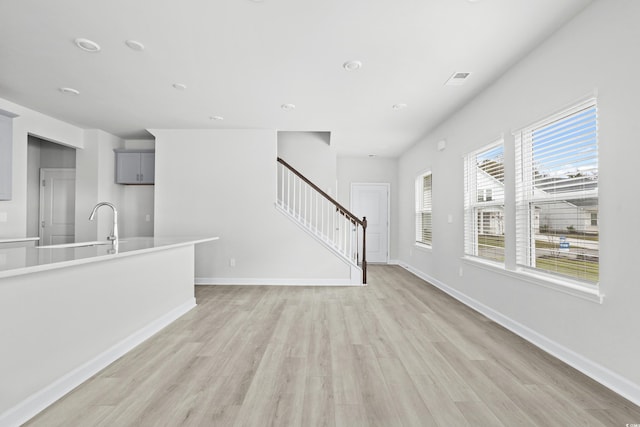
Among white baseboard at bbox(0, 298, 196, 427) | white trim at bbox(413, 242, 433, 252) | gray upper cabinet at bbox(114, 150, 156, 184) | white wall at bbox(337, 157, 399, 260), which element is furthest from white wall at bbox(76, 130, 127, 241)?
white trim at bbox(413, 242, 433, 252)

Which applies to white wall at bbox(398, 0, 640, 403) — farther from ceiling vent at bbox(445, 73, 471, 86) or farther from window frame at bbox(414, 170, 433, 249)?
window frame at bbox(414, 170, 433, 249)

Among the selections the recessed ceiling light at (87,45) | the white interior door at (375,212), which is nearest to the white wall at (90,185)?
the recessed ceiling light at (87,45)

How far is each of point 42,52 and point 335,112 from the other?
322 centimetres

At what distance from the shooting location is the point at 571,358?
2309mm

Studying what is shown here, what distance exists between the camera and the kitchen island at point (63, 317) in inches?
64.2

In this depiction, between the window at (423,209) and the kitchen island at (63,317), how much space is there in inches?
187

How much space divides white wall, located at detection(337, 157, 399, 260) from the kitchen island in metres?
5.28

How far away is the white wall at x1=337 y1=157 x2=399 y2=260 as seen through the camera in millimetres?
7602

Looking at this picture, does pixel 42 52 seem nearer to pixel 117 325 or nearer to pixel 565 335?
pixel 117 325

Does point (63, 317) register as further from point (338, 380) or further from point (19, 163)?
point (19, 163)

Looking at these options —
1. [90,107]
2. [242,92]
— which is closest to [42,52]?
[90,107]

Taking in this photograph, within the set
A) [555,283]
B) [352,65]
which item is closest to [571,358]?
[555,283]

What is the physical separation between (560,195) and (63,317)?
12.6ft

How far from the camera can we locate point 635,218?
1.87m
